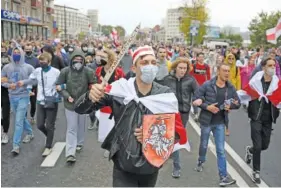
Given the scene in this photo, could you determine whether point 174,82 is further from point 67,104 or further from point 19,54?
point 19,54

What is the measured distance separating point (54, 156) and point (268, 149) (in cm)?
375

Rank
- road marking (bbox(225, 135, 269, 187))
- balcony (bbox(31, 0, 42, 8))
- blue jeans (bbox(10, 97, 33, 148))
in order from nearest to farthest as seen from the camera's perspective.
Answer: road marking (bbox(225, 135, 269, 187)), blue jeans (bbox(10, 97, 33, 148)), balcony (bbox(31, 0, 42, 8))

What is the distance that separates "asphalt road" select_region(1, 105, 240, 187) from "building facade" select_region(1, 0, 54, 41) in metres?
30.0

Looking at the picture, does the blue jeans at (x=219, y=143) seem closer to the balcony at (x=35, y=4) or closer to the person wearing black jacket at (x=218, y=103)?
the person wearing black jacket at (x=218, y=103)

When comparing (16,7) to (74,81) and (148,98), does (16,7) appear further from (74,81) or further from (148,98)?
(148,98)

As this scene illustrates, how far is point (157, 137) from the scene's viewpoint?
312 centimetres

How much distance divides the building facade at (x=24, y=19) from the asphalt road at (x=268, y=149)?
94.4 feet

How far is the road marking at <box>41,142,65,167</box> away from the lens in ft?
19.7

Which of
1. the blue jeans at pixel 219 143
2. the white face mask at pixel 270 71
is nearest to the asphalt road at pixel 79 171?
the blue jeans at pixel 219 143

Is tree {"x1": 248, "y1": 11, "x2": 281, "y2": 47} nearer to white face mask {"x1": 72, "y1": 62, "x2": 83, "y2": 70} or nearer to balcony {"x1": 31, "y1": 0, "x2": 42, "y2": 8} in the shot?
balcony {"x1": 31, "y1": 0, "x2": 42, "y2": 8}

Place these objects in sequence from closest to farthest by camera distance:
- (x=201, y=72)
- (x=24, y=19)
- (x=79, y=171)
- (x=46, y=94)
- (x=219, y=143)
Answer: (x=219, y=143) < (x=79, y=171) < (x=46, y=94) < (x=201, y=72) < (x=24, y=19)

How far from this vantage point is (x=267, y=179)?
554 cm

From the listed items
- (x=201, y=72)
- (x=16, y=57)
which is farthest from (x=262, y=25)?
(x=16, y=57)

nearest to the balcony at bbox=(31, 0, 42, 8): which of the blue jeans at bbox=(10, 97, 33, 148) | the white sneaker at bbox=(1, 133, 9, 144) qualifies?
the white sneaker at bbox=(1, 133, 9, 144)
